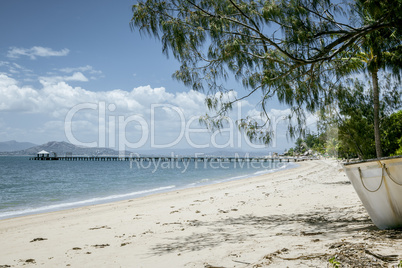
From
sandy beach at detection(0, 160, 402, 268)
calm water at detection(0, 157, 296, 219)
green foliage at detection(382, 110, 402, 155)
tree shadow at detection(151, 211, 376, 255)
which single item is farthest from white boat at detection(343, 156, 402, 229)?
calm water at detection(0, 157, 296, 219)

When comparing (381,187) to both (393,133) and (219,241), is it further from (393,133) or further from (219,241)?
(393,133)

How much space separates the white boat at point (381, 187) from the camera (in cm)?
366

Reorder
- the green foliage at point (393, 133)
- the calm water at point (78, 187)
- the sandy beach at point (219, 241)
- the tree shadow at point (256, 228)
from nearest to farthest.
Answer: the sandy beach at point (219, 241), the tree shadow at point (256, 228), the green foliage at point (393, 133), the calm water at point (78, 187)

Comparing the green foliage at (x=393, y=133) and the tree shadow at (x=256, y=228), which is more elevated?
the green foliage at (x=393, y=133)

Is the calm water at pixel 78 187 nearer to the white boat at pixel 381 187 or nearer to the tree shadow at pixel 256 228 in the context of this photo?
the tree shadow at pixel 256 228

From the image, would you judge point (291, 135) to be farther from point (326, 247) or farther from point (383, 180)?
point (326, 247)

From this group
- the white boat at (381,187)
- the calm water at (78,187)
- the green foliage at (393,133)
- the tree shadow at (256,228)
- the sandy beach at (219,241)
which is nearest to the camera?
the sandy beach at (219,241)

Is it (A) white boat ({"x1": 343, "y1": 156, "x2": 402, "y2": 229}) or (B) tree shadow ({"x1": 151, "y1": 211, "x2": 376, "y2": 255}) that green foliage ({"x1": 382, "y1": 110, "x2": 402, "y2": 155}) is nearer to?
(B) tree shadow ({"x1": 151, "y1": 211, "x2": 376, "y2": 255})

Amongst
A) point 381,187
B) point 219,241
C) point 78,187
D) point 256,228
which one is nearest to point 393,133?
point 256,228

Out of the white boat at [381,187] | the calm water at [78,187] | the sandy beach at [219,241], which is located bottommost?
the calm water at [78,187]

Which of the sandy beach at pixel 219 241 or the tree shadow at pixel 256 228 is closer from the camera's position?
the sandy beach at pixel 219 241

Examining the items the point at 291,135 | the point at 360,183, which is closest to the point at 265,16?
the point at 291,135

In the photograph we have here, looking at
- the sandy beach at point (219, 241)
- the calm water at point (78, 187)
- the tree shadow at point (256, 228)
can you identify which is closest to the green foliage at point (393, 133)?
the sandy beach at point (219, 241)

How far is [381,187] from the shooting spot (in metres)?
3.81
